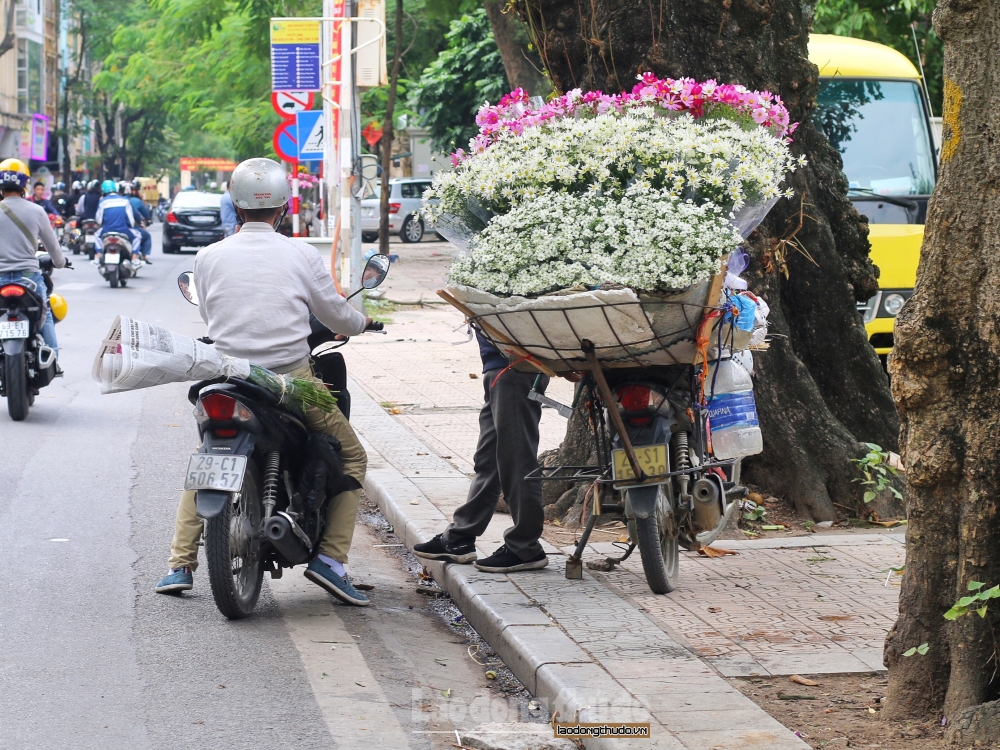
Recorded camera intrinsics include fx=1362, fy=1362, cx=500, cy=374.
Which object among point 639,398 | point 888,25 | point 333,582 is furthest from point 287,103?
point 639,398

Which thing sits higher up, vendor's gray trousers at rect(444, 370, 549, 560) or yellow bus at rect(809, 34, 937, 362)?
yellow bus at rect(809, 34, 937, 362)

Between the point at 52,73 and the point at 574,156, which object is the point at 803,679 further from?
the point at 52,73

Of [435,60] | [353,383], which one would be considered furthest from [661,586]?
[435,60]

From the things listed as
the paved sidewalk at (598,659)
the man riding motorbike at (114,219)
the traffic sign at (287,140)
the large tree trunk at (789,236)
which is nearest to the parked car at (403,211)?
the man riding motorbike at (114,219)

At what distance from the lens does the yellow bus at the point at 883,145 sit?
1134cm

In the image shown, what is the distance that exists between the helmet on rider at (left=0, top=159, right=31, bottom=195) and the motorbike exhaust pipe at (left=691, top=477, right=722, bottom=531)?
21.9ft

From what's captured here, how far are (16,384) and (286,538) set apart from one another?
18.7ft

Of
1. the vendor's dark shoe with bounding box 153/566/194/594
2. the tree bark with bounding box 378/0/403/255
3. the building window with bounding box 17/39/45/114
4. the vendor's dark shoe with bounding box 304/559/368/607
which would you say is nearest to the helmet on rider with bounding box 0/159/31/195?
the vendor's dark shoe with bounding box 153/566/194/594

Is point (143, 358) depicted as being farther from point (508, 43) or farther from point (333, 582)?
point (508, 43)

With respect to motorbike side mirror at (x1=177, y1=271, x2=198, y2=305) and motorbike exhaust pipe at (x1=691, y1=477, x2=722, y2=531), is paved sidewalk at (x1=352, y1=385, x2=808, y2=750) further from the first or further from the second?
motorbike side mirror at (x1=177, y1=271, x2=198, y2=305)

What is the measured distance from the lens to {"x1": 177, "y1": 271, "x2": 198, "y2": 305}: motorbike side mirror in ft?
18.7

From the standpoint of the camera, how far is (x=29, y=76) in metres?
66.6

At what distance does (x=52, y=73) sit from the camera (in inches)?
3022

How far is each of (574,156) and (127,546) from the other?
310 centimetres
